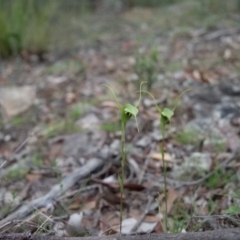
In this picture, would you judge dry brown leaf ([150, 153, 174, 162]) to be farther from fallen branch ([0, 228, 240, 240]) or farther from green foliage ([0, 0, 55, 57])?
green foliage ([0, 0, 55, 57])

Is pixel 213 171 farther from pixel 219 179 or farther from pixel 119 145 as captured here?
pixel 119 145

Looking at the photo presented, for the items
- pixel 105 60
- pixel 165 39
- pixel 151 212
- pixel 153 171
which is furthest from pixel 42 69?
pixel 151 212

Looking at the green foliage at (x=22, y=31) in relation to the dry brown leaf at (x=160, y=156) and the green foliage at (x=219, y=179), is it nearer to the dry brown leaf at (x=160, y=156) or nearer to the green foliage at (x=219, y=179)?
the dry brown leaf at (x=160, y=156)

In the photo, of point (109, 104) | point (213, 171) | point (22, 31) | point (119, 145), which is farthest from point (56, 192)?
point (22, 31)

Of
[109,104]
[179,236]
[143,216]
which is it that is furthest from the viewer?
[109,104]

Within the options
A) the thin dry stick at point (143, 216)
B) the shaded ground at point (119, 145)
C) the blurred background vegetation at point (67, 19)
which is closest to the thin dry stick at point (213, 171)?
the shaded ground at point (119, 145)

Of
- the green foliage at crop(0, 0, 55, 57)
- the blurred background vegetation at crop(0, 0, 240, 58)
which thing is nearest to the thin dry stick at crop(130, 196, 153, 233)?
the blurred background vegetation at crop(0, 0, 240, 58)
